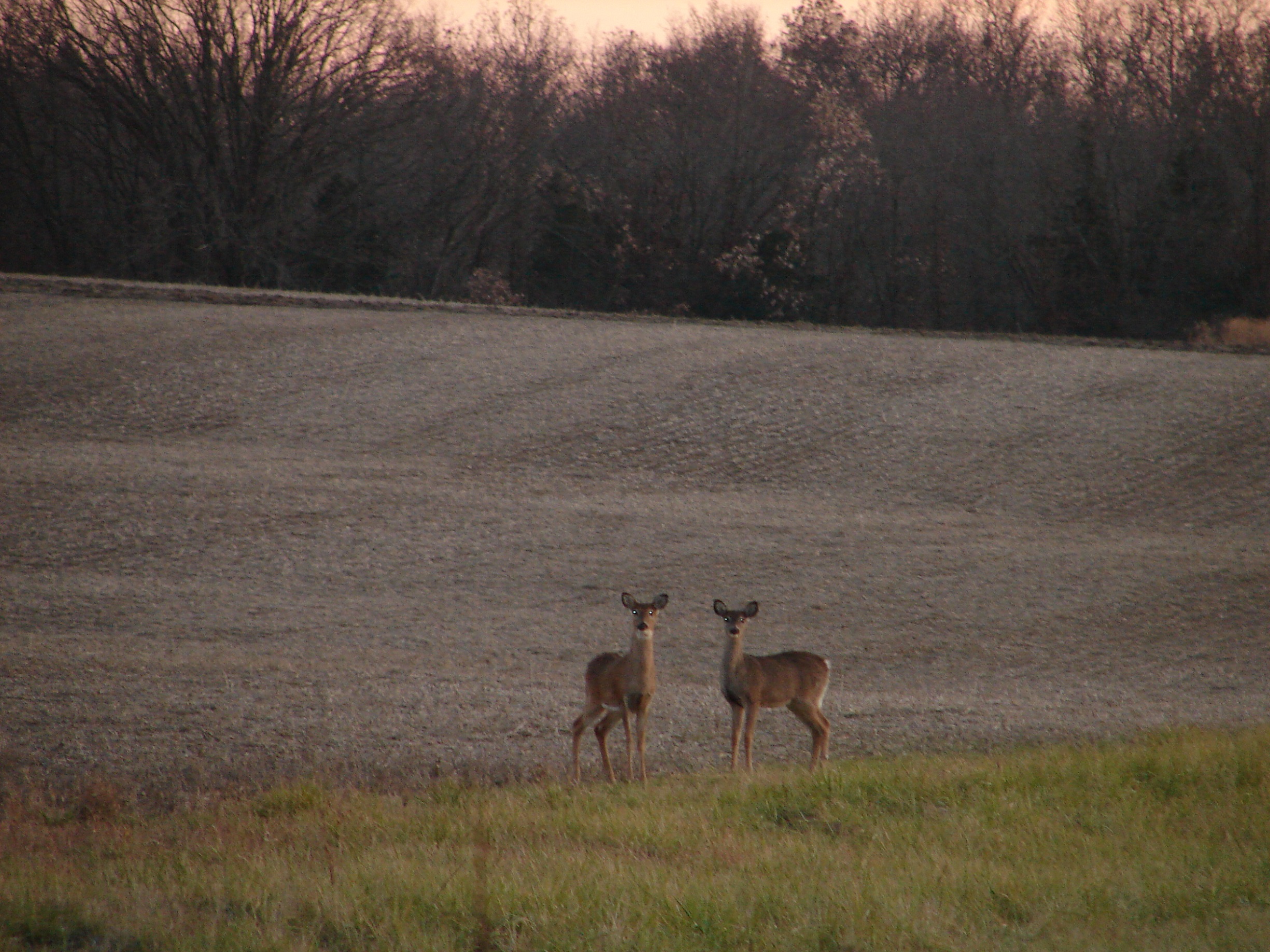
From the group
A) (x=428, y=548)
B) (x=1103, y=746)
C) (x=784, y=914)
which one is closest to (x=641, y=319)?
(x=428, y=548)

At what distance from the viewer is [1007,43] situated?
6562cm

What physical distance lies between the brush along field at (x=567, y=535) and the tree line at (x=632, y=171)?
20.7m

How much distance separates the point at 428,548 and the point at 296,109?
36521 millimetres

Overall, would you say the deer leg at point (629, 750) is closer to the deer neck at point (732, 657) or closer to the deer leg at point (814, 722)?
the deer neck at point (732, 657)

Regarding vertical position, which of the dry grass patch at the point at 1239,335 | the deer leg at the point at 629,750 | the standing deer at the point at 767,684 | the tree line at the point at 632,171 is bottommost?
the deer leg at the point at 629,750

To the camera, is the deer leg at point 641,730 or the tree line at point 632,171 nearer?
the deer leg at point 641,730

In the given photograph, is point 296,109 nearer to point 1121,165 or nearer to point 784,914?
point 1121,165

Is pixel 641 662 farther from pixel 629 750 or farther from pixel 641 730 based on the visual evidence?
pixel 629 750

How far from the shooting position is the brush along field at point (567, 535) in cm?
991

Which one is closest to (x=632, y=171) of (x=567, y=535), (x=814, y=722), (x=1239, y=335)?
(x=1239, y=335)

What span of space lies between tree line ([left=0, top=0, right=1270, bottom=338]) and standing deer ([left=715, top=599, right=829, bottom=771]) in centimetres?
4101

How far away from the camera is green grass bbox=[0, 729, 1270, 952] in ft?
17.5

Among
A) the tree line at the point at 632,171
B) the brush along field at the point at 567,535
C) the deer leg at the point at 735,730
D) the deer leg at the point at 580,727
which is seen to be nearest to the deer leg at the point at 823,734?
the deer leg at the point at 735,730

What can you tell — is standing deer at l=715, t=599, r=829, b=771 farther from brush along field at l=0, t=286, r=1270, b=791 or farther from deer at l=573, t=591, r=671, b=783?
brush along field at l=0, t=286, r=1270, b=791
